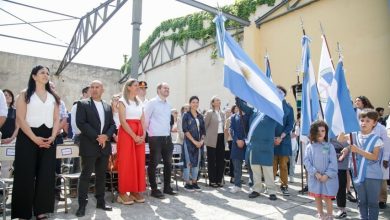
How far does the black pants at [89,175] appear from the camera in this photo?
4.58 metres

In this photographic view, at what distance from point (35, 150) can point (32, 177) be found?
33 cm

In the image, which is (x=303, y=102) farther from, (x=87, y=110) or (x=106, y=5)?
(x=106, y=5)

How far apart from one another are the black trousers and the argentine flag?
9.13 feet

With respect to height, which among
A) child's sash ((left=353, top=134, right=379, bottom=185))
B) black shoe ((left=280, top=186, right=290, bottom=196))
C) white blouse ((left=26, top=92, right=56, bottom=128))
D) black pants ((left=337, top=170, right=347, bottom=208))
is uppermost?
white blouse ((left=26, top=92, right=56, bottom=128))

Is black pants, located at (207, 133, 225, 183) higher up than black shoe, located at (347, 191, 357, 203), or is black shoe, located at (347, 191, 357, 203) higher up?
black pants, located at (207, 133, 225, 183)

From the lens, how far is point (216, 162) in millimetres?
7152

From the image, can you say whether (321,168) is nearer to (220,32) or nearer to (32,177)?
(220,32)

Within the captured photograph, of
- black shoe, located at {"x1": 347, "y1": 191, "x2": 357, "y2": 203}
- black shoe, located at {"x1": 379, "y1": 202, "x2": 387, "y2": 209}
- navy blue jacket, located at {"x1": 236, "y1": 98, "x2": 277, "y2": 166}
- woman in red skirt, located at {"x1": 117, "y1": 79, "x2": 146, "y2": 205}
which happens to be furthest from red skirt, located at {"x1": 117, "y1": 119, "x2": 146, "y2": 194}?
black shoe, located at {"x1": 379, "y1": 202, "x2": 387, "y2": 209}

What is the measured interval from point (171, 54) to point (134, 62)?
9.44 metres

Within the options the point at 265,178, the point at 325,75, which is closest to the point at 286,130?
the point at 265,178

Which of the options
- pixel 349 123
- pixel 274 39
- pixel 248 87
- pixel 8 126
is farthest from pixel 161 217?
pixel 274 39

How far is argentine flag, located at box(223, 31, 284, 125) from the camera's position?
537cm

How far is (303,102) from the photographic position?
211 inches

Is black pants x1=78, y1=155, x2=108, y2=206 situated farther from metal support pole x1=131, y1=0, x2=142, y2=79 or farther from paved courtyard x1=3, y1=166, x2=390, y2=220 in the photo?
metal support pole x1=131, y1=0, x2=142, y2=79
